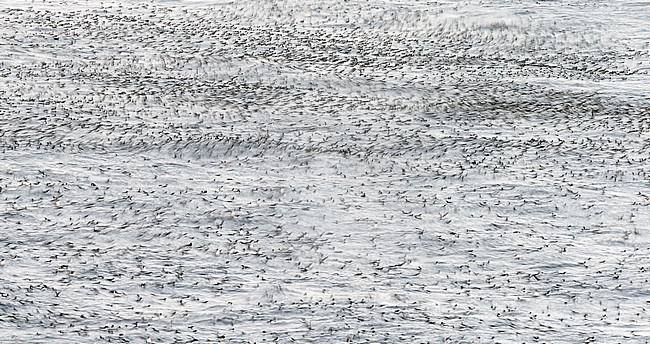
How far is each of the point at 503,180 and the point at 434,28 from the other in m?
14.1

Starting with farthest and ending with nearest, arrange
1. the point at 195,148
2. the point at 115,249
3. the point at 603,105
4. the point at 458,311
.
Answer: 1. the point at 603,105
2. the point at 195,148
3. the point at 115,249
4. the point at 458,311

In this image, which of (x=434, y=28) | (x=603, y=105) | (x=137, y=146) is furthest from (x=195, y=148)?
(x=434, y=28)

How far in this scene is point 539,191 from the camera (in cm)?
2330

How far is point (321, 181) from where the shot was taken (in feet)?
77.9

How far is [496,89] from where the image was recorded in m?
30.1

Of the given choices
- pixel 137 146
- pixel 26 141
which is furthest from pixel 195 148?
pixel 26 141

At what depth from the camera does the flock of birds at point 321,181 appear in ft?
59.2

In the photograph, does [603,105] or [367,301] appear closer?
[367,301]


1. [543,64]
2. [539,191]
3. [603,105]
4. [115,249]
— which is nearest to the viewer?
[115,249]

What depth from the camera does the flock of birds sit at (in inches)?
710

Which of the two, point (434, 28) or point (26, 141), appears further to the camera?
point (434, 28)

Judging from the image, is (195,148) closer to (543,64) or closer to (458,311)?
(458,311)

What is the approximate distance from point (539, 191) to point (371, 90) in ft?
26.4

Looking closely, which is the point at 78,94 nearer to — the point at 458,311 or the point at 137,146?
the point at 137,146
